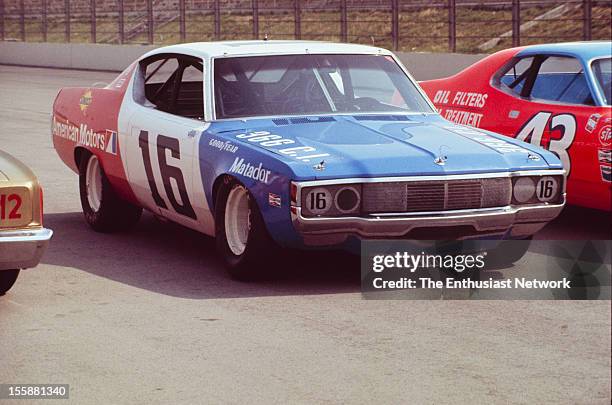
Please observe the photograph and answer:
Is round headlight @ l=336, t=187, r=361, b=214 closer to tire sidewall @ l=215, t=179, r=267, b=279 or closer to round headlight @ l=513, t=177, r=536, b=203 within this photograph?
tire sidewall @ l=215, t=179, r=267, b=279

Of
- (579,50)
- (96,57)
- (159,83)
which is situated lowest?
(96,57)

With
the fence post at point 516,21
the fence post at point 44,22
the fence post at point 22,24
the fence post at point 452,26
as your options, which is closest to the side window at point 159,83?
the fence post at point 516,21

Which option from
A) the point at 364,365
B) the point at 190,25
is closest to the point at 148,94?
the point at 364,365

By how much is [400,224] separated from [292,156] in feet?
2.32

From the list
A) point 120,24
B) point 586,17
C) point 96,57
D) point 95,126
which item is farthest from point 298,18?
point 95,126

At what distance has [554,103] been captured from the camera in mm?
9688

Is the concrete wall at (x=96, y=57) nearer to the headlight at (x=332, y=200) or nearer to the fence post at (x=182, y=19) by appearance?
the fence post at (x=182, y=19)

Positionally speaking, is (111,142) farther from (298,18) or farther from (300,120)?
(298,18)

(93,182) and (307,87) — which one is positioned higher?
(307,87)

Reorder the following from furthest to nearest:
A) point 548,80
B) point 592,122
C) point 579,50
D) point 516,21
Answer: point 516,21, point 548,80, point 579,50, point 592,122

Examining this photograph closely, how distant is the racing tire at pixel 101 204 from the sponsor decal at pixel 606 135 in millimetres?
3284

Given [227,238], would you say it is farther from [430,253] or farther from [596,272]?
[596,272]

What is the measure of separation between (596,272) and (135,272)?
2770 millimetres

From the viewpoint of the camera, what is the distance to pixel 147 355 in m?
5.98
